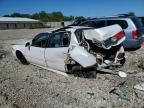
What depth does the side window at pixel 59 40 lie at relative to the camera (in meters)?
7.31

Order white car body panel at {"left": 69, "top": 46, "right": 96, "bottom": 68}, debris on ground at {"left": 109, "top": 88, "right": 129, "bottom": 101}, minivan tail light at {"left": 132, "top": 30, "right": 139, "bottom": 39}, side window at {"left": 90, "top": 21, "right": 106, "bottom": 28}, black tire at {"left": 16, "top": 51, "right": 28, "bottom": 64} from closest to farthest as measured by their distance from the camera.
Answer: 1. debris on ground at {"left": 109, "top": 88, "right": 129, "bottom": 101}
2. white car body panel at {"left": 69, "top": 46, "right": 96, "bottom": 68}
3. black tire at {"left": 16, "top": 51, "right": 28, "bottom": 64}
4. minivan tail light at {"left": 132, "top": 30, "right": 139, "bottom": 39}
5. side window at {"left": 90, "top": 21, "right": 106, "bottom": 28}

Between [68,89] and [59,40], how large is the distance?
1.93m

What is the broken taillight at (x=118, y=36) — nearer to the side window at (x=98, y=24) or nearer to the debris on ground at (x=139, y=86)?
the debris on ground at (x=139, y=86)

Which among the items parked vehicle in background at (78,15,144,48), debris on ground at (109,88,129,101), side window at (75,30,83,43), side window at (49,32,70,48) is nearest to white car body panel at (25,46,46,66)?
side window at (49,32,70,48)

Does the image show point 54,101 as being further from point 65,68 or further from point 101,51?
point 101,51

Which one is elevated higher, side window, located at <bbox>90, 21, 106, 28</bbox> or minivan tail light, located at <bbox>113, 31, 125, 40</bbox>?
side window, located at <bbox>90, 21, 106, 28</bbox>

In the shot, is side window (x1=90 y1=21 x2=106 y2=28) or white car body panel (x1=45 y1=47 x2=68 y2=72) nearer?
white car body panel (x1=45 y1=47 x2=68 y2=72)

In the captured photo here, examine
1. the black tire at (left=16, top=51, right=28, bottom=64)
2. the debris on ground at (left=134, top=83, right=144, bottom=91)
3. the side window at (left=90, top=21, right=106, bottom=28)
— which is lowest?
the debris on ground at (left=134, top=83, right=144, bottom=91)

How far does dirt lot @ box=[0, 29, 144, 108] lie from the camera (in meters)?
5.32

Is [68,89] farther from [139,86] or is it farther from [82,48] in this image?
[139,86]

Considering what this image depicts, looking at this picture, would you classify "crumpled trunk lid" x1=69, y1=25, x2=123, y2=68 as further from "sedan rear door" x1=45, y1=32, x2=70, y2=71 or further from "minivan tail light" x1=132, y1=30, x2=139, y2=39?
"minivan tail light" x1=132, y1=30, x2=139, y2=39

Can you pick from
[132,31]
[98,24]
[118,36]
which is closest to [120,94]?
[118,36]

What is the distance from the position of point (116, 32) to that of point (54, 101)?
317cm

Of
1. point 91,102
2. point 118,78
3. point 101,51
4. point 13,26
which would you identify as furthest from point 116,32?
point 13,26
